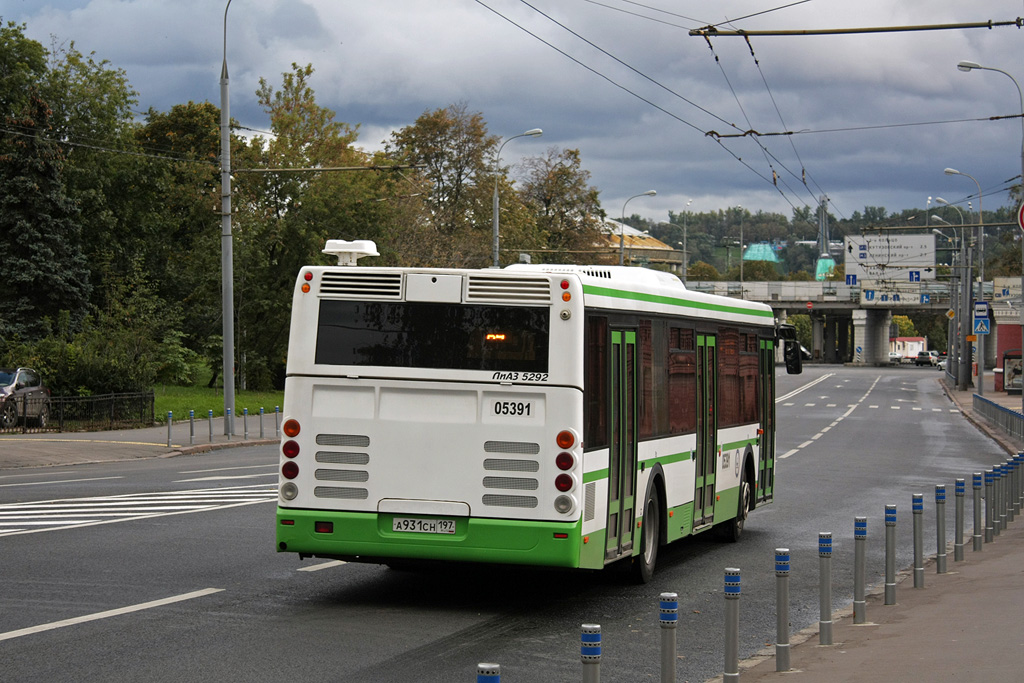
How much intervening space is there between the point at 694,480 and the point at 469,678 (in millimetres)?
6176

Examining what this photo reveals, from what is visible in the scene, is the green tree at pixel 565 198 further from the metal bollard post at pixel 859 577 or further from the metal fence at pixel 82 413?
the metal bollard post at pixel 859 577

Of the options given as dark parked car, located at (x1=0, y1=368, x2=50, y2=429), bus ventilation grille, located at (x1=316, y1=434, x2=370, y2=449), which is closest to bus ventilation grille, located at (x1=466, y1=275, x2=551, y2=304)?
bus ventilation grille, located at (x1=316, y1=434, x2=370, y2=449)

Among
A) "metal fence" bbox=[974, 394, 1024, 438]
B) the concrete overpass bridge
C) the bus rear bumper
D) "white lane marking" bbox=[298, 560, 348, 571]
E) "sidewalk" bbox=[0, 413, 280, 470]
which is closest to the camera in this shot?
the bus rear bumper

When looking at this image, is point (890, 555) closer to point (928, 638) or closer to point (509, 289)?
point (928, 638)

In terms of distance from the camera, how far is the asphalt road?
8.41 meters

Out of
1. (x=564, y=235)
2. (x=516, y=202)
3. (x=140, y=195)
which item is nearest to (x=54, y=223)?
(x=140, y=195)

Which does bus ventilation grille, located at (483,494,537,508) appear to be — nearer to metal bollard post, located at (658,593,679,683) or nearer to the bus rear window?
the bus rear window

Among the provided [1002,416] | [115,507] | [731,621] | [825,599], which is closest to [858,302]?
[1002,416]

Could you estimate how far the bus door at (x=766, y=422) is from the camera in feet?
56.0

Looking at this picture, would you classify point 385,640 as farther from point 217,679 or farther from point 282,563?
point 282,563

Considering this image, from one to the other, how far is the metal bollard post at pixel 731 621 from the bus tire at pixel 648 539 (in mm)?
4330

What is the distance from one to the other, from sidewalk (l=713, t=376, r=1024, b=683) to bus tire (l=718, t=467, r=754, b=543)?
257cm

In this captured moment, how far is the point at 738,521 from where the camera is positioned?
1598 centimetres

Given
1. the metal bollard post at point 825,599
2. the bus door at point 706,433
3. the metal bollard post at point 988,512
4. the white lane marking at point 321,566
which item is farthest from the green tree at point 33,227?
the metal bollard post at point 825,599
